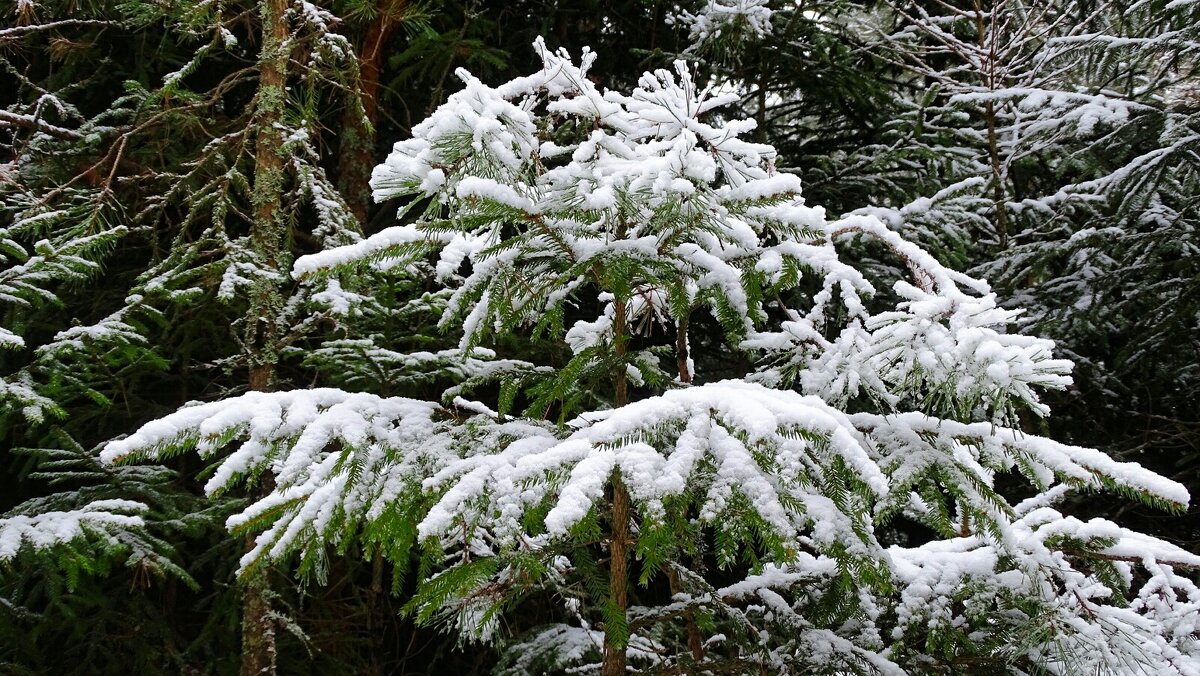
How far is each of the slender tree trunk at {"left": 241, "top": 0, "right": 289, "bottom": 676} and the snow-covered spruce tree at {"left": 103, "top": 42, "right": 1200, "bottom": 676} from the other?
1.44 metres

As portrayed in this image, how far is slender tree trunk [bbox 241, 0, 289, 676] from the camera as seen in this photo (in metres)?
3.53

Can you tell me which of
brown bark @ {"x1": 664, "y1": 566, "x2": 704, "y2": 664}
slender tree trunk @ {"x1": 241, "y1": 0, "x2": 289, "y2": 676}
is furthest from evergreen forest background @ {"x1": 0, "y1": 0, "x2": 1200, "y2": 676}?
brown bark @ {"x1": 664, "y1": 566, "x2": 704, "y2": 664}

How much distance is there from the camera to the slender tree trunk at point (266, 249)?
3.53m

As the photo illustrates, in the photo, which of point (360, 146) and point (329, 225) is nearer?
point (329, 225)

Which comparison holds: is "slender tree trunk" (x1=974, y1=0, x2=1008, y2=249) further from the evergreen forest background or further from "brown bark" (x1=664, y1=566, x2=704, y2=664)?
"brown bark" (x1=664, y1=566, x2=704, y2=664)

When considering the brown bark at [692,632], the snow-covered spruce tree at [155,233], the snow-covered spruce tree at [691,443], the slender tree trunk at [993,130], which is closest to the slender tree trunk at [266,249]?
the snow-covered spruce tree at [155,233]

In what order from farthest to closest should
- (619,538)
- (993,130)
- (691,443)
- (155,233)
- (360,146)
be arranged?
1. (360,146)
2. (993,130)
3. (155,233)
4. (619,538)
5. (691,443)

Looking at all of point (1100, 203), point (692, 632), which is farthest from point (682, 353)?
point (1100, 203)

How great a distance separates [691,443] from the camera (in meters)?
1.63

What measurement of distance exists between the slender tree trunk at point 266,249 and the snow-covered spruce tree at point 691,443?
4.72 ft

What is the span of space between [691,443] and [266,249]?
2794 millimetres

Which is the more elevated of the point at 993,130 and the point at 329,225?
the point at 993,130

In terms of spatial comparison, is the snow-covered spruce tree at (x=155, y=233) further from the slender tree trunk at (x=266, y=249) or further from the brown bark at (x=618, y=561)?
the brown bark at (x=618, y=561)

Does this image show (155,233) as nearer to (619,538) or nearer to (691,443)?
(619,538)
